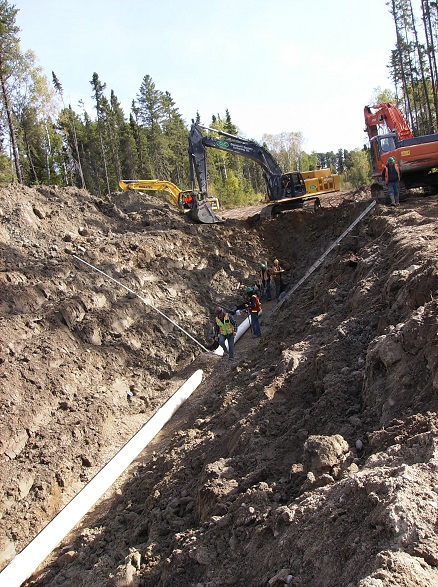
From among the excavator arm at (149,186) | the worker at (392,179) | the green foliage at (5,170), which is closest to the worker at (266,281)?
the worker at (392,179)

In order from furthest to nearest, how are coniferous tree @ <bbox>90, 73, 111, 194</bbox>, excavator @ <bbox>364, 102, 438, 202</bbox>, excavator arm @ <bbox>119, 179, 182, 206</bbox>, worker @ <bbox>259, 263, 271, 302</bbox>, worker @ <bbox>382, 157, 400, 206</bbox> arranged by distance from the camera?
1. coniferous tree @ <bbox>90, 73, 111, 194</bbox>
2. excavator arm @ <bbox>119, 179, 182, 206</bbox>
3. worker @ <bbox>259, 263, 271, 302</bbox>
4. excavator @ <bbox>364, 102, 438, 202</bbox>
5. worker @ <bbox>382, 157, 400, 206</bbox>

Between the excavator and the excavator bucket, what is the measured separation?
599 centimetres

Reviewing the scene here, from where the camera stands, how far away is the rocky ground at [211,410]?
2986mm

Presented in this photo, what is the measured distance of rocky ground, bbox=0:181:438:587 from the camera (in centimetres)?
299

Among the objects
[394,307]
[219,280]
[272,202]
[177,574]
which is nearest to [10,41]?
[272,202]

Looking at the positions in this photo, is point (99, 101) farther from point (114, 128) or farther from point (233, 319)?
point (233, 319)

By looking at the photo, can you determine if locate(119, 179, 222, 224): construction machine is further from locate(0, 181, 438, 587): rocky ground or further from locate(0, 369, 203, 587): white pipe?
locate(0, 369, 203, 587): white pipe

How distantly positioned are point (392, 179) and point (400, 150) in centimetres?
165

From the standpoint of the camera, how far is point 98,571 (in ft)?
15.4

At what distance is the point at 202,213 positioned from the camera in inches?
728

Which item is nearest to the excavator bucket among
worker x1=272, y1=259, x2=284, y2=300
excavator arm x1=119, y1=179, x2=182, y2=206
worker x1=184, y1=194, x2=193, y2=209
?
worker x1=184, y1=194, x2=193, y2=209

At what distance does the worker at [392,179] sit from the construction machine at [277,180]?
575 centimetres

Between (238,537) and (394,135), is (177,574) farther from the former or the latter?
(394,135)

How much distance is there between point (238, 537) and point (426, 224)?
789cm
